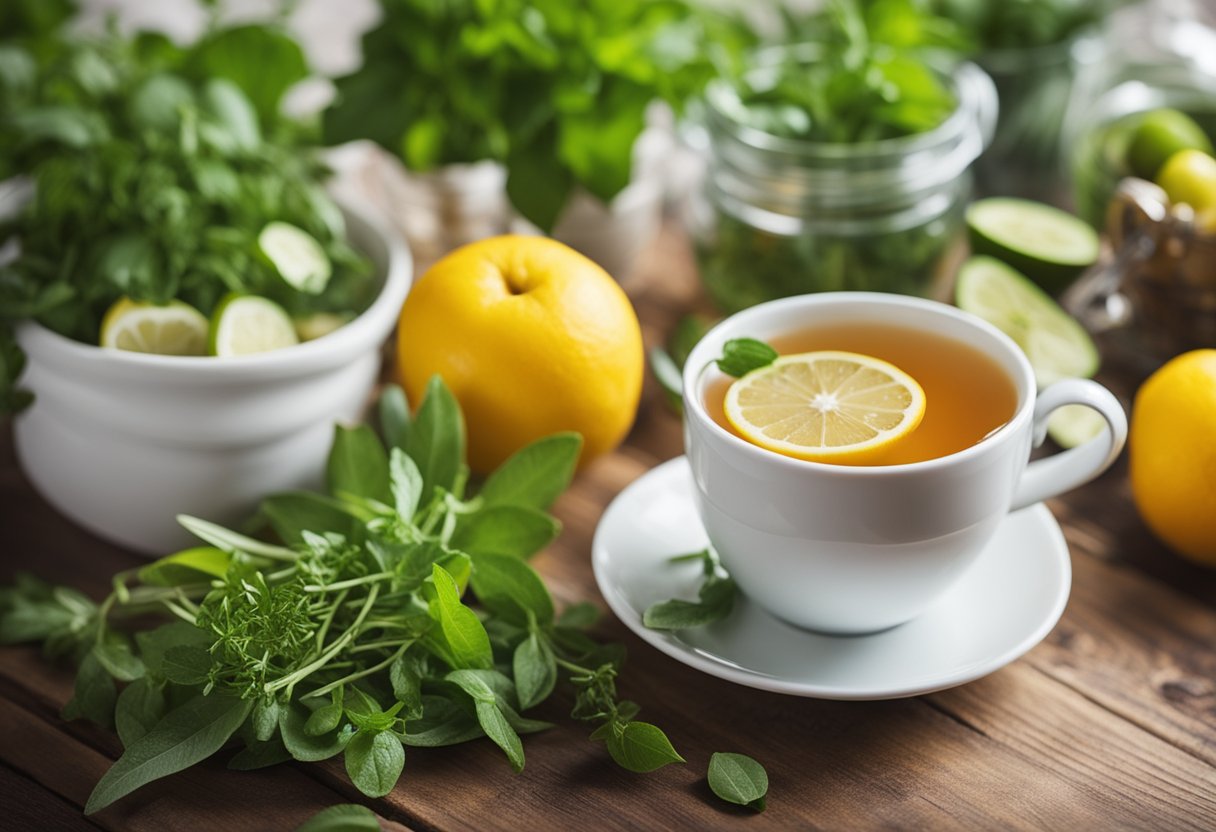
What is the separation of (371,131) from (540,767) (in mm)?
597

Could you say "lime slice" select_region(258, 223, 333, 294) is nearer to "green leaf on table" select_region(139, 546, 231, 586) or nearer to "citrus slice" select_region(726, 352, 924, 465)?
"green leaf on table" select_region(139, 546, 231, 586)

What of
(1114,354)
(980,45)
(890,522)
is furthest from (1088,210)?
(890,522)

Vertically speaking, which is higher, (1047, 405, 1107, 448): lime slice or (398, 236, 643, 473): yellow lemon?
(398, 236, 643, 473): yellow lemon

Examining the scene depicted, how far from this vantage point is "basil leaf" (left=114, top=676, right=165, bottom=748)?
0.76m

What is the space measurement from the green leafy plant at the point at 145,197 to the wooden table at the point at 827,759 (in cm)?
23

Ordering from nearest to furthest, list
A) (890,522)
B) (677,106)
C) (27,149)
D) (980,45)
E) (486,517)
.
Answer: (890,522) → (486,517) → (27,149) → (677,106) → (980,45)

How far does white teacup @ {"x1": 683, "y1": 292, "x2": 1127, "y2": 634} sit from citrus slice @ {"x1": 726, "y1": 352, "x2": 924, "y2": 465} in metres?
0.03

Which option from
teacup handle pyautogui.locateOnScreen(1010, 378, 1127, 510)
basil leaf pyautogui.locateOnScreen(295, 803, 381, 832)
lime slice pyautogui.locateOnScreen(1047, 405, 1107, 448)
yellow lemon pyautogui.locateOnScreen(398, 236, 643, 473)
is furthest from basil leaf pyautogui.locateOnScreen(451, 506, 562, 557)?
lime slice pyautogui.locateOnScreen(1047, 405, 1107, 448)

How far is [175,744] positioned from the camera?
0.73m

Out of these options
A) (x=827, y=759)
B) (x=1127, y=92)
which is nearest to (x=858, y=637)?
(x=827, y=759)

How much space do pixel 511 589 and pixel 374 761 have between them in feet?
0.50

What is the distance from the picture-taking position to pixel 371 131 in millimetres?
1101

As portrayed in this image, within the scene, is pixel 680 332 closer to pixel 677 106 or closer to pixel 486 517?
pixel 677 106

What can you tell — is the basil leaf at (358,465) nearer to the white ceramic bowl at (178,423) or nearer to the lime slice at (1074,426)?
the white ceramic bowl at (178,423)
